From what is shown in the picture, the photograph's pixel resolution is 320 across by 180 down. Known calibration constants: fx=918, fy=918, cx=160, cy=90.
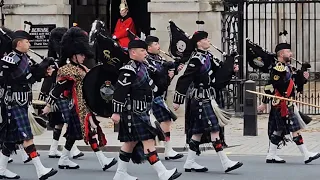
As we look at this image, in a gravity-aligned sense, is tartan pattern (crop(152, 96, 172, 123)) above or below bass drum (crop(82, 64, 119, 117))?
below

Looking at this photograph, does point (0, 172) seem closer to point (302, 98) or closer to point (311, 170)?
point (311, 170)

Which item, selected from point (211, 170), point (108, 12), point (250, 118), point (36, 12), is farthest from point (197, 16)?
point (211, 170)

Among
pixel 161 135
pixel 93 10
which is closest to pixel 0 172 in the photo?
pixel 161 135

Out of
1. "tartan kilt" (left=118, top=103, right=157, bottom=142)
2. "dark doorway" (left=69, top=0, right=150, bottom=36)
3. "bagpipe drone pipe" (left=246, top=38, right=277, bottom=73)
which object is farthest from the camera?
"dark doorway" (left=69, top=0, right=150, bottom=36)

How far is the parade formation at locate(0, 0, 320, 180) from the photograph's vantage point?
11250 mm

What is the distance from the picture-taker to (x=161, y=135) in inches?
452

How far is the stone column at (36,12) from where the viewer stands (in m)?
21.9

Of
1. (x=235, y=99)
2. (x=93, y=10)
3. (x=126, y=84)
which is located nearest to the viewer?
(x=126, y=84)

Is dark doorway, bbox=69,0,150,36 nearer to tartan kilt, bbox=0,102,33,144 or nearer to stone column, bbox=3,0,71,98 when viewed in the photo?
stone column, bbox=3,0,71,98

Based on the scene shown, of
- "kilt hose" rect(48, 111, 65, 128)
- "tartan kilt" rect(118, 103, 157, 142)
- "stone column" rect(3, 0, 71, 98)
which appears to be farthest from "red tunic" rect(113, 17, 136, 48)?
"tartan kilt" rect(118, 103, 157, 142)

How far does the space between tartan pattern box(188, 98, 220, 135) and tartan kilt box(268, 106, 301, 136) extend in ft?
4.21

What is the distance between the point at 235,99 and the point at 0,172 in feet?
30.3

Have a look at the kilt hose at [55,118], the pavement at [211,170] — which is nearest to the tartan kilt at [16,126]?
the pavement at [211,170]

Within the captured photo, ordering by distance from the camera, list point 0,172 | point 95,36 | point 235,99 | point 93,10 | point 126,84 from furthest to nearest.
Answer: point 93,10 → point 235,99 → point 95,36 → point 0,172 → point 126,84
